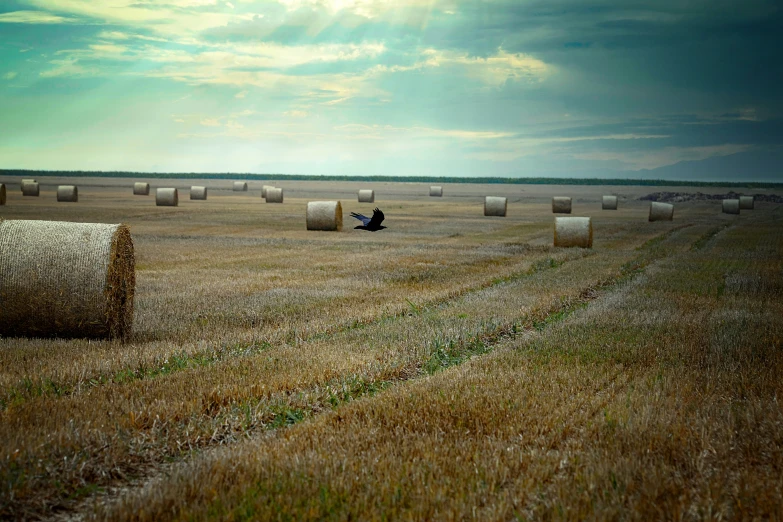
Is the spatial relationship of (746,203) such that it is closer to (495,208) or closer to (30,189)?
(495,208)

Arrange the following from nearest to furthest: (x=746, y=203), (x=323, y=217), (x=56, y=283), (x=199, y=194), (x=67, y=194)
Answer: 1. (x=56, y=283)
2. (x=323, y=217)
3. (x=67, y=194)
4. (x=746, y=203)
5. (x=199, y=194)

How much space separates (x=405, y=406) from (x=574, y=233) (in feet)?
67.3

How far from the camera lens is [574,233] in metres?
27.0

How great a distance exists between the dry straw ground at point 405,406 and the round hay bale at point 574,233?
10.0 meters

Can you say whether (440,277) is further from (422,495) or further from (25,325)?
(422,495)

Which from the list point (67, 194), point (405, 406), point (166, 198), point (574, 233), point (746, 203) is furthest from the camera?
point (746, 203)

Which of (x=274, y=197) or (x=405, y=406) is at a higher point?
(x=274, y=197)

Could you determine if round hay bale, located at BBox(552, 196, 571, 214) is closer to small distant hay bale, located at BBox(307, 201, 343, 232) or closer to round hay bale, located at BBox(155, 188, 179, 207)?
small distant hay bale, located at BBox(307, 201, 343, 232)

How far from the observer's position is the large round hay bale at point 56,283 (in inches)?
416

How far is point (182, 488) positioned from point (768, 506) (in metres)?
4.11

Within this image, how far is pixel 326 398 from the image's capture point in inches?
319

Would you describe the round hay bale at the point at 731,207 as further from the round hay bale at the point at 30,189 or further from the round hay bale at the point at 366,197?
the round hay bale at the point at 30,189

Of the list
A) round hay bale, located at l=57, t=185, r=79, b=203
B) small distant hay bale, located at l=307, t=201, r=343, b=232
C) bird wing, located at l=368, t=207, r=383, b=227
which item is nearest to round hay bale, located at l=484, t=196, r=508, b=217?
small distant hay bale, located at l=307, t=201, r=343, b=232

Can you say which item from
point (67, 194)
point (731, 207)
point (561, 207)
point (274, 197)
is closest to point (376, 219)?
point (561, 207)
